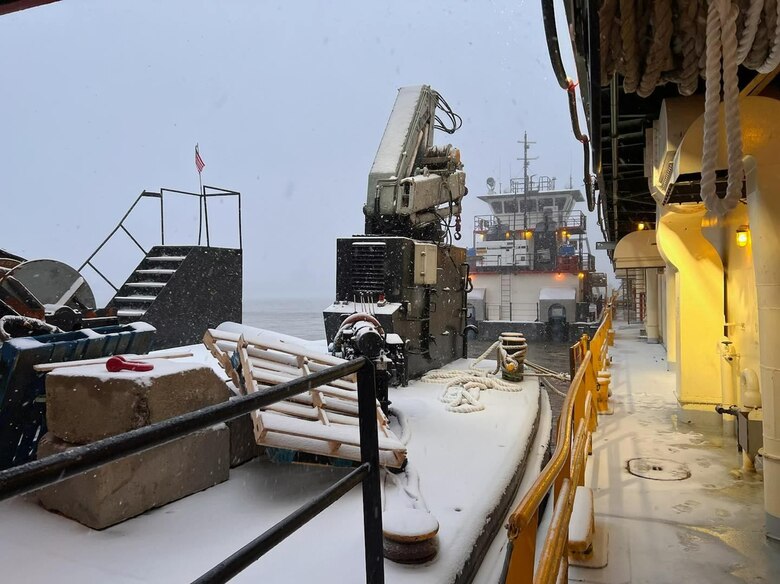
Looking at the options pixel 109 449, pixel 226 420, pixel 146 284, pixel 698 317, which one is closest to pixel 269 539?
pixel 226 420

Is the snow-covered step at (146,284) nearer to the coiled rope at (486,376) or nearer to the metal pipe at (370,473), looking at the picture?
the coiled rope at (486,376)

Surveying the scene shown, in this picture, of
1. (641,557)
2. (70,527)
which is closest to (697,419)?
(641,557)

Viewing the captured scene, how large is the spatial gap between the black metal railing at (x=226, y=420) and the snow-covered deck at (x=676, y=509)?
2018 millimetres

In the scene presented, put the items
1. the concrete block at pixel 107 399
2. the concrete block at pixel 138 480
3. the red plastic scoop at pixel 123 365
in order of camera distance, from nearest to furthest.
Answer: the concrete block at pixel 138 480, the concrete block at pixel 107 399, the red plastic scoop at pixel 123 365

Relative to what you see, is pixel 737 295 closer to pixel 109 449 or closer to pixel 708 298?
pixel 708 298

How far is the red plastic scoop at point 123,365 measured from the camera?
3520 millimetres

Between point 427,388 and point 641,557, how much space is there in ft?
14.4

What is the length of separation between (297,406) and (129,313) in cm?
468

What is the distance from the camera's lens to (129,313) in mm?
7922

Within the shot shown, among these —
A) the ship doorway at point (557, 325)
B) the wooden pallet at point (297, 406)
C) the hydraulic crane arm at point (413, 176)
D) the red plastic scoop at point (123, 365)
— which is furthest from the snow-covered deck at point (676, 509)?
the ship doorway at point (557, 325)

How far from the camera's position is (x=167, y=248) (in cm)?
897

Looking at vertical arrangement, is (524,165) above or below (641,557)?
above

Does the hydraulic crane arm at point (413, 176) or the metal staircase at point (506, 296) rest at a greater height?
the hydraulic crane arm at point (413, 176)

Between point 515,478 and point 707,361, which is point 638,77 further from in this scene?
point 707,361
